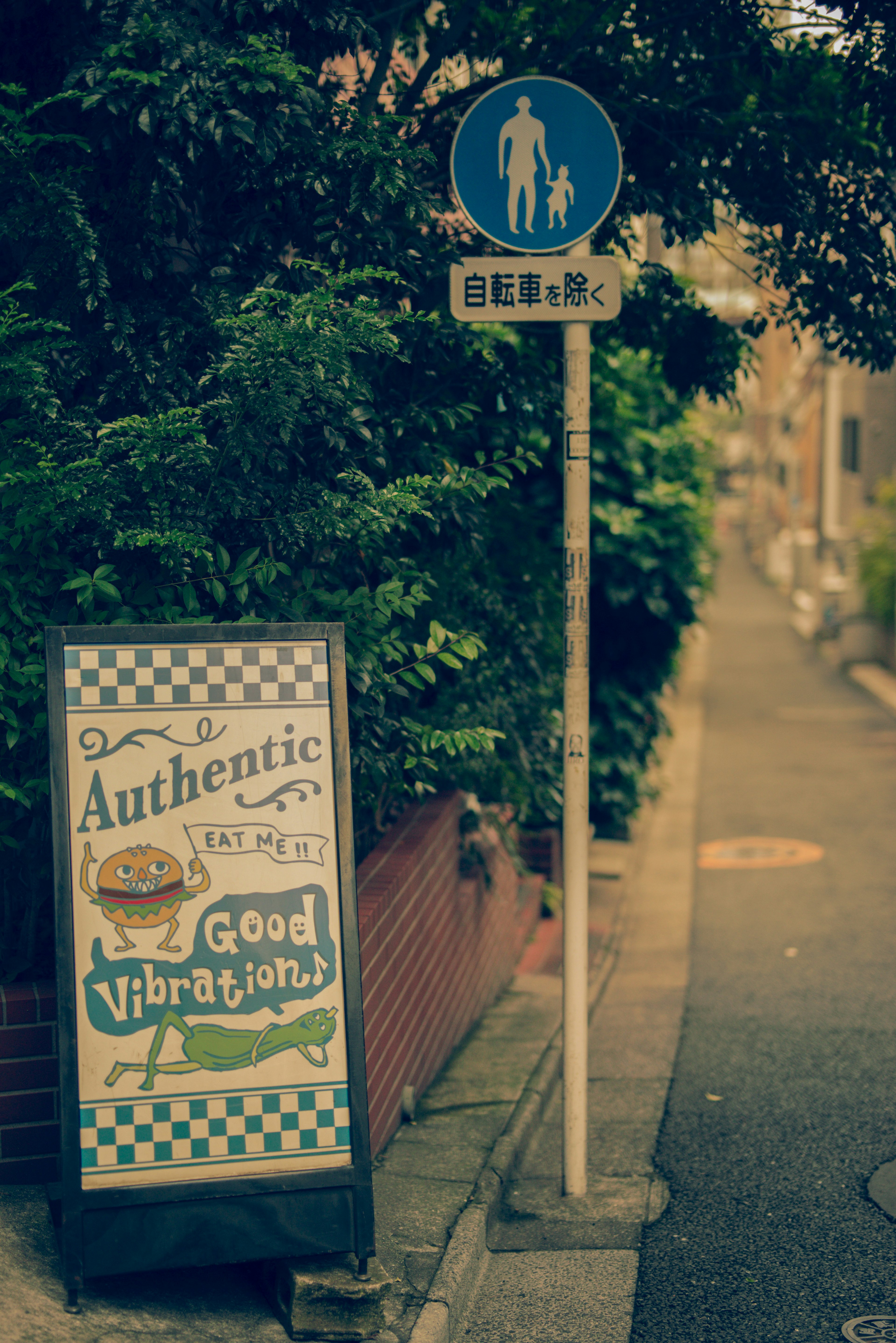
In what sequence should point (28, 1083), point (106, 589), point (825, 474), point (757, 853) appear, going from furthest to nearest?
1. point (825, 474)
2. point (757, 853)
3. point (28, 1083)
4. point (106, 589)

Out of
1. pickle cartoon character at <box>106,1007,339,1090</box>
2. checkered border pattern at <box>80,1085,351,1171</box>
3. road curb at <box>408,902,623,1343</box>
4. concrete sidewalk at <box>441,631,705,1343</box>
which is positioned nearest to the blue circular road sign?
pickle cartoon character at <box>106,1007,339,1090</box>

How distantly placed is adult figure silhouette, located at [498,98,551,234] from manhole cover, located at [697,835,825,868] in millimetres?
7595

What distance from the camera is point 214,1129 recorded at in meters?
3.34

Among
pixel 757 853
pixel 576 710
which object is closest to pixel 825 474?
pixel 757 853

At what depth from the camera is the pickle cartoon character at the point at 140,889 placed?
3.34 m

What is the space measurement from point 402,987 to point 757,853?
7005 mm

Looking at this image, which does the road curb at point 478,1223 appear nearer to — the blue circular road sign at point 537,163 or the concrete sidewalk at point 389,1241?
the concrete sidewalk at point 389,1241

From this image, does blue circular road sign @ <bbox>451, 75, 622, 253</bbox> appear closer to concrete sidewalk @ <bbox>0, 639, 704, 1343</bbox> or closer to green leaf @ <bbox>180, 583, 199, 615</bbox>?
green leaf @ <bbox>180, 583, 199, 615</bbox>

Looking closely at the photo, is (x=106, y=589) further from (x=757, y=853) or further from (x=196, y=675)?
(x=757, y=853)

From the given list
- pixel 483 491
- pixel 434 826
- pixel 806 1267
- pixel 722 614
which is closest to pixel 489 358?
pixel 483 491

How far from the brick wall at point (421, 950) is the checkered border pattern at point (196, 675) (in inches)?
42.5

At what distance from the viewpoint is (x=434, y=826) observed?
5.90 meters

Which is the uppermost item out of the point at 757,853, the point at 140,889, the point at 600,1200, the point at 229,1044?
the point at 140,889

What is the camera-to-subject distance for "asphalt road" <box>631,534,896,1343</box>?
3.91 metres
